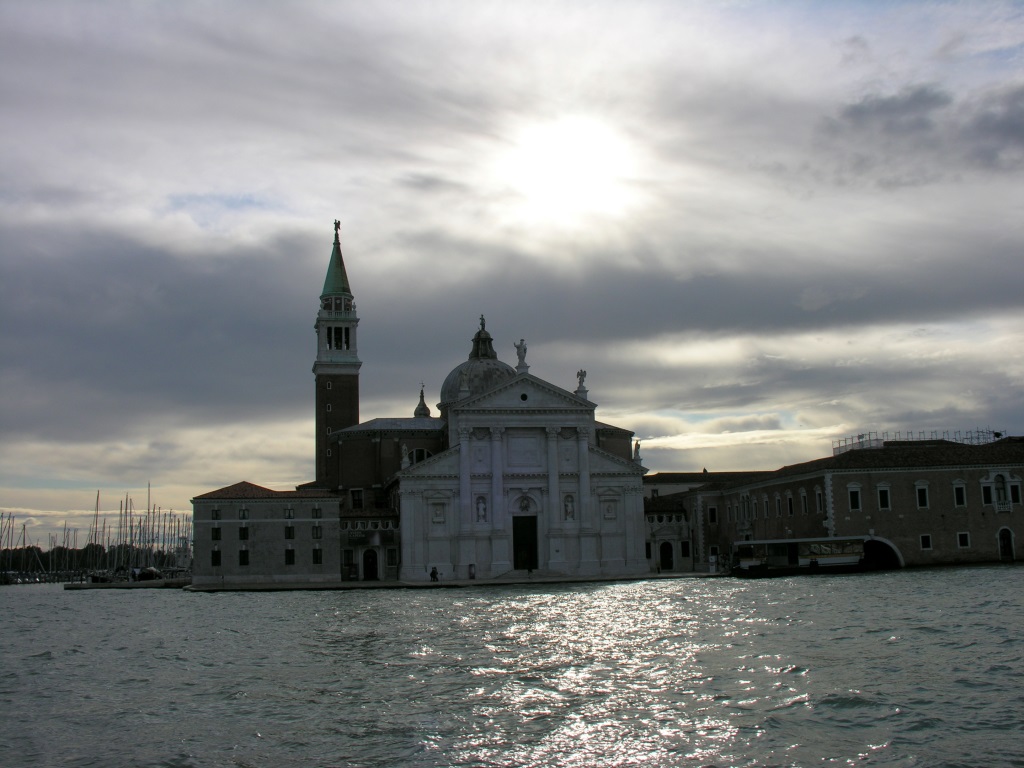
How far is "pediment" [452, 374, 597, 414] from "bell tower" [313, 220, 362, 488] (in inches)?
609

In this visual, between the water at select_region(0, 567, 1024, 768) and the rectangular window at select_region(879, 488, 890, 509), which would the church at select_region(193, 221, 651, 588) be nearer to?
the rectangular window at select_region(879, 488, 890, 509)

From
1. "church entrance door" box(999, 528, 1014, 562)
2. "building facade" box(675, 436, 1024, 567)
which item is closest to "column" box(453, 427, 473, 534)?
"building facade" box(675, 436, 1024, 567)

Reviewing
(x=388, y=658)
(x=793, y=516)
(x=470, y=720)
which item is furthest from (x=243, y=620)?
(x=793, y=516)

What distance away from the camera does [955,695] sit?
17.3 metres

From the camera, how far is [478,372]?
7400 centimetres

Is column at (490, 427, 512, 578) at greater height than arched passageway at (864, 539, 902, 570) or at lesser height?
greater

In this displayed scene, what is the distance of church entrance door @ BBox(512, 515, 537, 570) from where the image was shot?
64500 millimetres

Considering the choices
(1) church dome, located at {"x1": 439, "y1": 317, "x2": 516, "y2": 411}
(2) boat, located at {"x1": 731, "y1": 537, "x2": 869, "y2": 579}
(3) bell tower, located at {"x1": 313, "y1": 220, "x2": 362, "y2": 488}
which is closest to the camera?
(2) boat, located at {"x1": 731, "y1": 537, "x2": 869, "y2": 579}

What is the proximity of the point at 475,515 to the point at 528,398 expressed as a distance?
7.10 metres

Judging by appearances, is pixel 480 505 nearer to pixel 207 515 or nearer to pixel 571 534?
pixel 571 534

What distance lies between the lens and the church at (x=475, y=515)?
6144cm

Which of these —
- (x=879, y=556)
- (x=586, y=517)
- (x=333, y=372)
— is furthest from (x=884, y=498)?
(x=333, y=372)

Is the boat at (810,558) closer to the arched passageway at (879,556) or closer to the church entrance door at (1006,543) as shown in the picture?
the arched passageway at (879,556)

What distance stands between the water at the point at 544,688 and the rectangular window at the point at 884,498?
2117 cm
